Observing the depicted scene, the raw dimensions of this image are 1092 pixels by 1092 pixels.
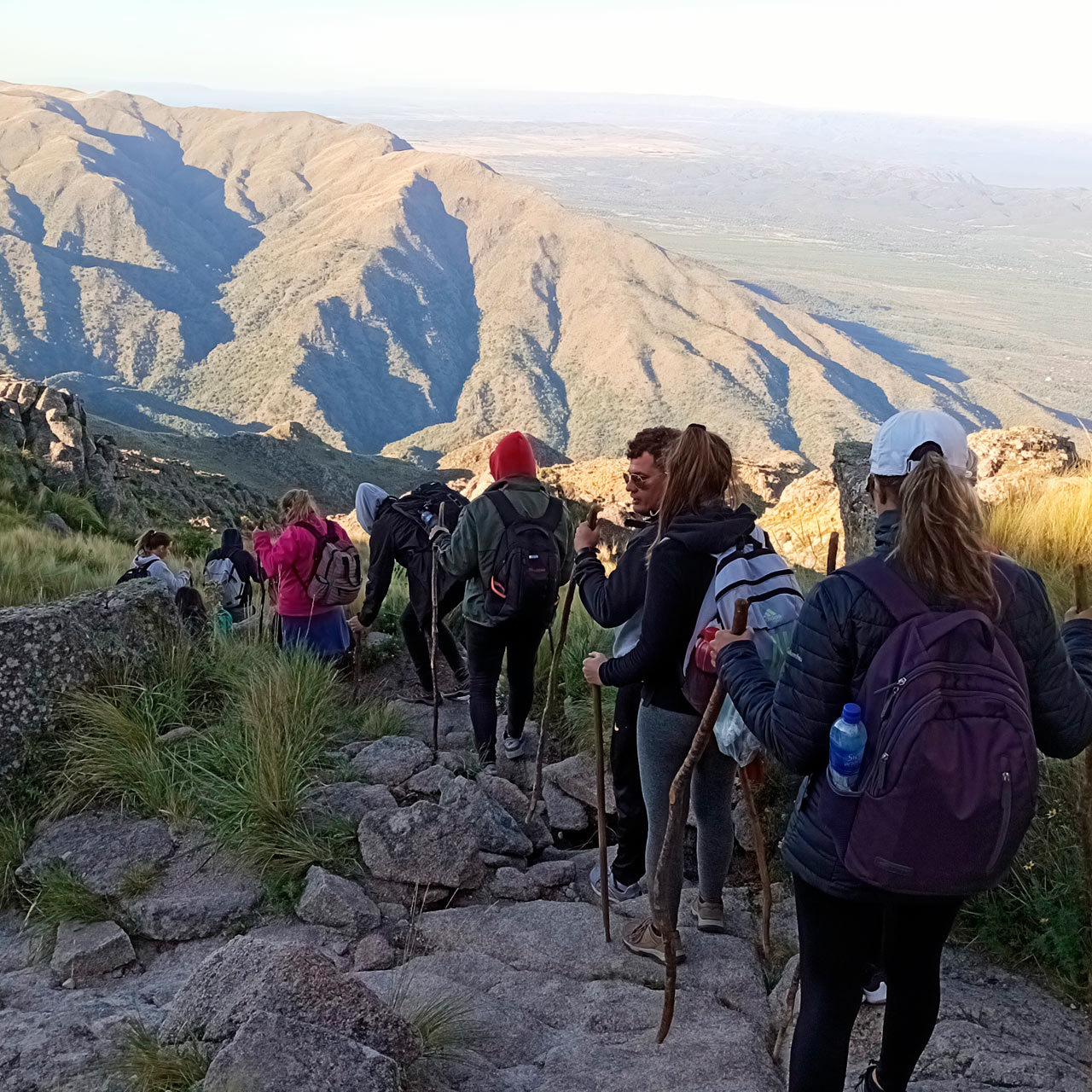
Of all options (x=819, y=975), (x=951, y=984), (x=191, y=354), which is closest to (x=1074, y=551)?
(x=951, y=984)

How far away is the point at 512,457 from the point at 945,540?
276 cm

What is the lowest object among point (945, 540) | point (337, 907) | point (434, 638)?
point (337, 907)

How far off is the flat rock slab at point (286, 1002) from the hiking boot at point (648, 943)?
1.06m

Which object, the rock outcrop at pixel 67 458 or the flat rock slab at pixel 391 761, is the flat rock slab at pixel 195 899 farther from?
the rock outcrop at pixel 67 458

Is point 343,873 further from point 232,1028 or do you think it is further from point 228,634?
point 228,634

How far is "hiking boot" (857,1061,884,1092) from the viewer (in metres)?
2.50

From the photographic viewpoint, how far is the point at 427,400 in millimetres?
158375

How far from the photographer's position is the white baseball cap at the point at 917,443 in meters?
2.27

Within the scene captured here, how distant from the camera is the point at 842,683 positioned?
7.06 feet

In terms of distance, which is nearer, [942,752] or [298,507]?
[942,752]

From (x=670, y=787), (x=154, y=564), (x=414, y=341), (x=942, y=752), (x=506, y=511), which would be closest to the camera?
(x=942, y=752)

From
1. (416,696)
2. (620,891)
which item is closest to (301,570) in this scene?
(416,696)

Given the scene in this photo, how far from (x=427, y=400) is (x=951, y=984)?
158147mm

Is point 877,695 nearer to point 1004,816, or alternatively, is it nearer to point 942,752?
point 942,752
